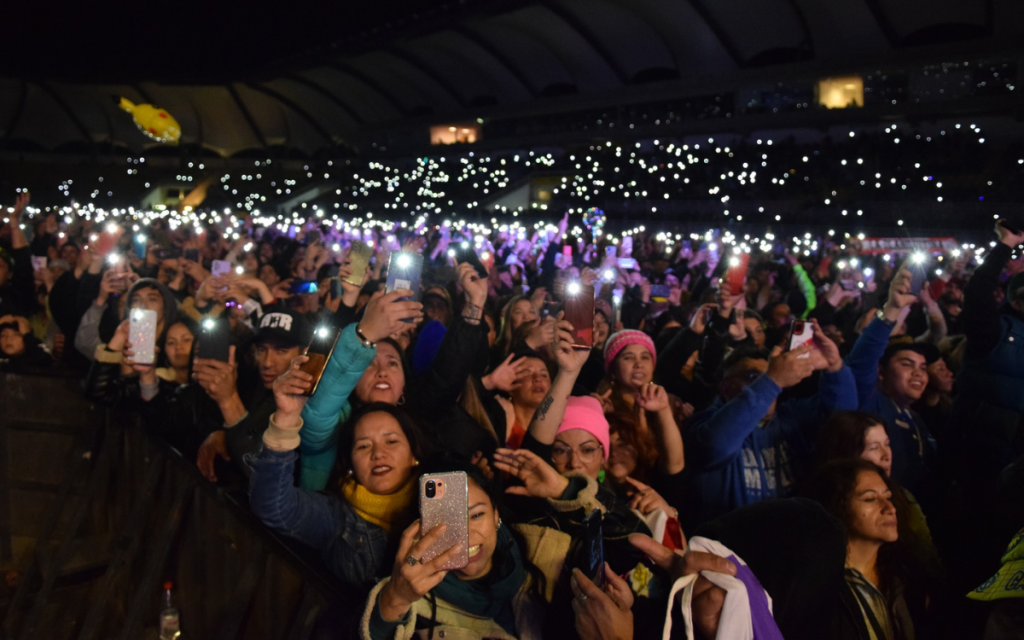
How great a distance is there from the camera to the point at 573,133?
35.9 meters

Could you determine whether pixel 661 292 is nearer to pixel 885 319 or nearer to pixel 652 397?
pixel 885 319

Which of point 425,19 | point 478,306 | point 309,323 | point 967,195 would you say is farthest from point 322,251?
point 425,19

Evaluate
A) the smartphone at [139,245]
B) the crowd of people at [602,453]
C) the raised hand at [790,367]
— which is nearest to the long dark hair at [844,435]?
the crowd of people at [602,453]

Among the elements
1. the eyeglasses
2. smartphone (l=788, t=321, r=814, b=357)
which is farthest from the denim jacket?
smartphone (l=788, t=321, r=814, b=357)

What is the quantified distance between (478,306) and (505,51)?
4028cm

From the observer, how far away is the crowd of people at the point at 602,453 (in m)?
2.05

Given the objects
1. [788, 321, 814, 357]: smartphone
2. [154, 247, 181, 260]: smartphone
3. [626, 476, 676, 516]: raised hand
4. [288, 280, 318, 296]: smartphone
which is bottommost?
[626, 476, 676, 516]: raised hand

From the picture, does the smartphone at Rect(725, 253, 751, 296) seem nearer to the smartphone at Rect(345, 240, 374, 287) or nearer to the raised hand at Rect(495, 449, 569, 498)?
the smartphone at Rect(345, 240, 374, 287)

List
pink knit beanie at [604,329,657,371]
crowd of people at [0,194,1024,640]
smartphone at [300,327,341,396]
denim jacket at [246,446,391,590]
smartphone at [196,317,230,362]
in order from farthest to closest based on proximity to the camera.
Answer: pink knit beanie at [604,329,657,371]
smartphone at [196,317,230,362]
smartphone at [300,327,341,396]
denim jacket at [246,446,391,590]
crowd of people at [0,194,1024,640]

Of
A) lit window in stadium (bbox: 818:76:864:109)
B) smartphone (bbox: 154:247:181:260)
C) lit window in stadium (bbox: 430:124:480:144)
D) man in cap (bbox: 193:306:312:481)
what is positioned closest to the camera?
man in cap (bbox: 193:306:312:481)

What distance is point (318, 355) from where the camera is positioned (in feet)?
8.63

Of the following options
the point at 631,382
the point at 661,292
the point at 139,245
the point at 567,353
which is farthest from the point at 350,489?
the point at 139,245

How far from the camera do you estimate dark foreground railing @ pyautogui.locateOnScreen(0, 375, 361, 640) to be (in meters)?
2.72

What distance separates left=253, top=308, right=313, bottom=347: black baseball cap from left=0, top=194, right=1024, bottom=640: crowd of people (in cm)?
2
